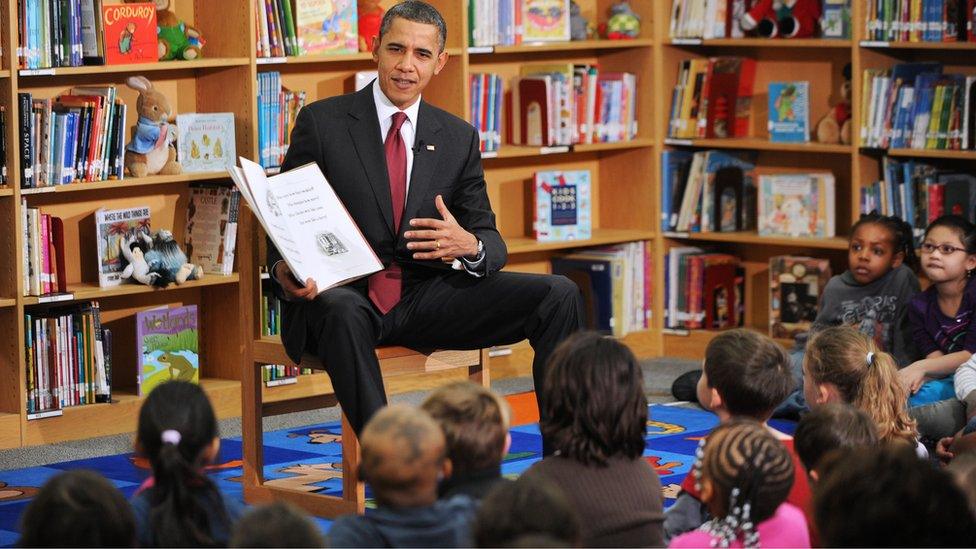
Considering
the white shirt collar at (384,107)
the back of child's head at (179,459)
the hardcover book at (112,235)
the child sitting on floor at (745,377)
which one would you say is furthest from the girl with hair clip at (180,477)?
the hardcover book at (112,235)

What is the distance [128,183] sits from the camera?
4.55 metres

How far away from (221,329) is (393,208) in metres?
1.53

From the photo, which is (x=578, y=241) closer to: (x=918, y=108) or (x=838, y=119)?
(x=838, y=119)

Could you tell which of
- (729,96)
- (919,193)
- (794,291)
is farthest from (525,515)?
(729,96)

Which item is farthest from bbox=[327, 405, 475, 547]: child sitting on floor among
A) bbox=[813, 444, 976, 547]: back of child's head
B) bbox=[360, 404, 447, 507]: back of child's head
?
bbox=[813, 444, 976, 547]: back of child's head

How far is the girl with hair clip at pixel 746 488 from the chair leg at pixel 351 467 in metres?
1.22

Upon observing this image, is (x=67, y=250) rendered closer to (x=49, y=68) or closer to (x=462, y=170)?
(x=49, y=68)

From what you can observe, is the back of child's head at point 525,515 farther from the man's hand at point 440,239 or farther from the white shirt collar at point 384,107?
the white shirt collar at point 384,107

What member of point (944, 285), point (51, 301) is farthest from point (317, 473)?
point (944, 285)

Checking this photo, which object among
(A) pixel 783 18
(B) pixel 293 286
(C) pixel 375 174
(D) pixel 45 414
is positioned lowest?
(D) pixel 45 414

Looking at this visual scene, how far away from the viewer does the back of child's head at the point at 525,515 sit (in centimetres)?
180

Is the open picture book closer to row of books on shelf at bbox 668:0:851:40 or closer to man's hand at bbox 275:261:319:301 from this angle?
man's hand at bbox 275:261:319:301

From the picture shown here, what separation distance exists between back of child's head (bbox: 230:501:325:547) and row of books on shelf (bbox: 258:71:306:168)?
307cm

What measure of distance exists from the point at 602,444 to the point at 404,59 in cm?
154
